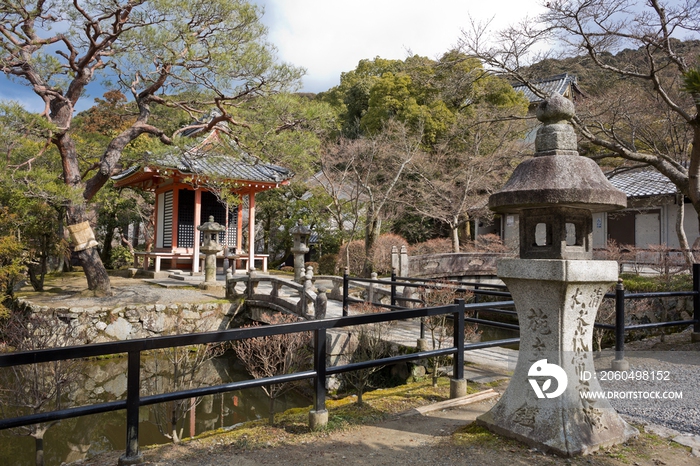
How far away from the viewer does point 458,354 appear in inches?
177

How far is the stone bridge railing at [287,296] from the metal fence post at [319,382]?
5613mm

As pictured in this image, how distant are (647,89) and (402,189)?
1053cm

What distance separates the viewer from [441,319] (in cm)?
756

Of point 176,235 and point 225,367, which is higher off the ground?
point 176,235

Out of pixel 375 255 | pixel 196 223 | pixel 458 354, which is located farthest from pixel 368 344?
pixel 375 255

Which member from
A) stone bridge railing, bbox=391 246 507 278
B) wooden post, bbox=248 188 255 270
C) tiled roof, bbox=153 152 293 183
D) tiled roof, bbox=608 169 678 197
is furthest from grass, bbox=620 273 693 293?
wooden post, bbox=248 188 255 270

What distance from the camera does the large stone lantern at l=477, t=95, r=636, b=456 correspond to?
10.8 ft

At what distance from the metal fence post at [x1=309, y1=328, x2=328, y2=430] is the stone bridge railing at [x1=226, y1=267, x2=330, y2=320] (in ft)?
18.4

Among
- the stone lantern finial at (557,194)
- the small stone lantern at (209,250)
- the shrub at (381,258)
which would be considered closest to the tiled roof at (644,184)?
the shrub at (381,258)

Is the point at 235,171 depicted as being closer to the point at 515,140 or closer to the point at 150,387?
the point at 150,387

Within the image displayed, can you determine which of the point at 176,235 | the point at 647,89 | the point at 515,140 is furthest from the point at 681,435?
the point at 515,140

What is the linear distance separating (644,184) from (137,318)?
793 inches

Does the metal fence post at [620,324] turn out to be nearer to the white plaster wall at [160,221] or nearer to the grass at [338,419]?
the grass at [338,419]

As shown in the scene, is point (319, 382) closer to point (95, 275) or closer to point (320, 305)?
point (320, 305)
